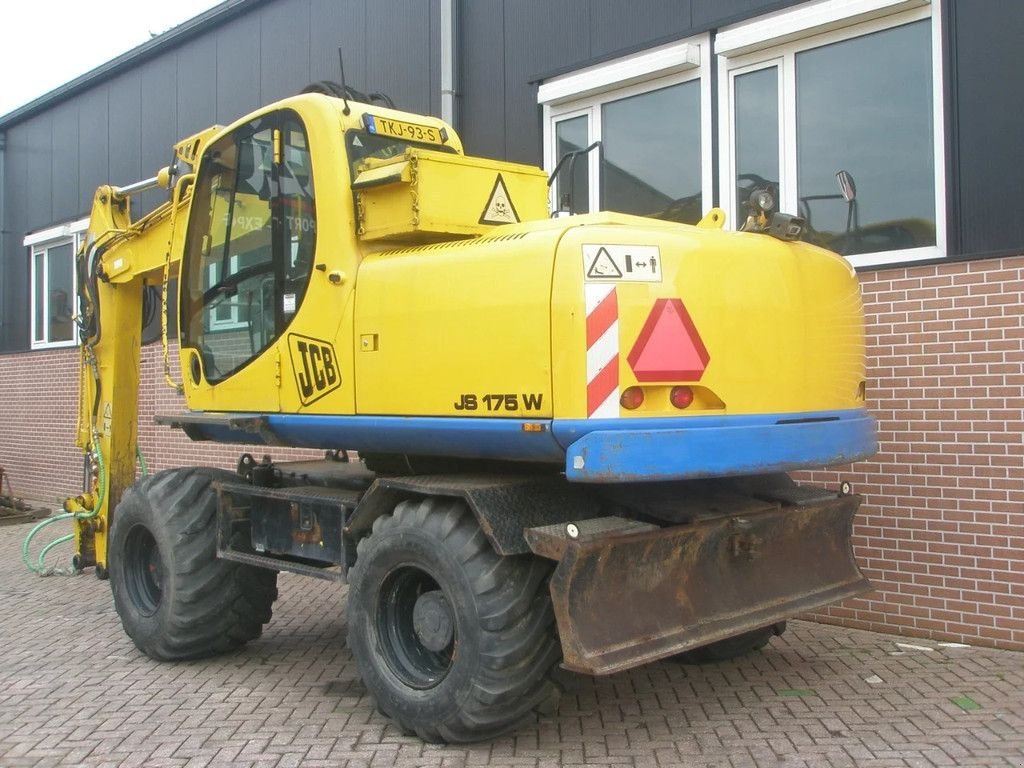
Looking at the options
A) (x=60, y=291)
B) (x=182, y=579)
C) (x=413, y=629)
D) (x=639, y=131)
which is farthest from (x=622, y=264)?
(x=60, y=291)

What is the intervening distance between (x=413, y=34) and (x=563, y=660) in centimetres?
700

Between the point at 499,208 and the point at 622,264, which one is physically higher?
the point at 499,208

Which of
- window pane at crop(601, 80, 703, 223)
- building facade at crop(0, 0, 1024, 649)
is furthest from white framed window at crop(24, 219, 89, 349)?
window pane at crop(601, 80, 703, 223)

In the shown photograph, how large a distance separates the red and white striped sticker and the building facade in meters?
2.25

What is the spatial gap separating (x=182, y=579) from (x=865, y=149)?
504cm

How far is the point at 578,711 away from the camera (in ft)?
16.3

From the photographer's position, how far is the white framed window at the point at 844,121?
6.36 metres

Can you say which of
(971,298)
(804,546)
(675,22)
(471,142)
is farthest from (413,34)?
(804,546)

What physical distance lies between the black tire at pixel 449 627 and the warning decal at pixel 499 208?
149cm

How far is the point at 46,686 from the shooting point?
5.63 m

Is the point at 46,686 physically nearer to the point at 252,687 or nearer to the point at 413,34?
the point at 252,687

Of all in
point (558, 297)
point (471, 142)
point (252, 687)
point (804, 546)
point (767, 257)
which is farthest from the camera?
point (471, 142)

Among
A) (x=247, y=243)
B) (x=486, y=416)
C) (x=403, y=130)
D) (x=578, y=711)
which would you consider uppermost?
(x=403, y=130)

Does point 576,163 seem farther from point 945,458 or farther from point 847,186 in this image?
point 945,458
